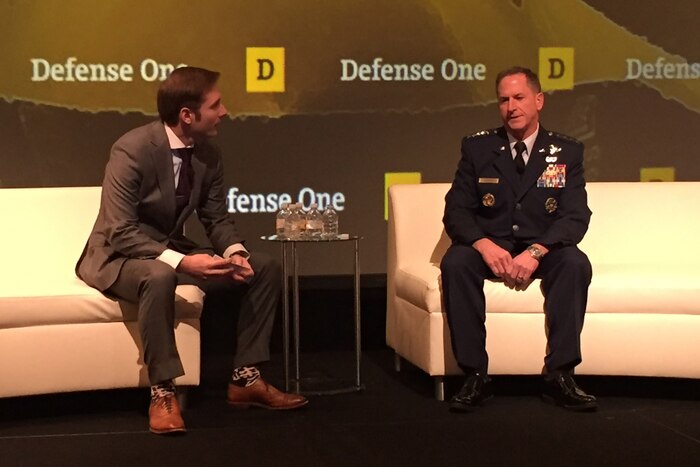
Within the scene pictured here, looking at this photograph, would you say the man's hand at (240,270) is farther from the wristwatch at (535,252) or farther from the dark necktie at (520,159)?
the dark necktie at (520,159)

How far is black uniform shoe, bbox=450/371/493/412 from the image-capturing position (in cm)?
404

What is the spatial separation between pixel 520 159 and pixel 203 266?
137 cm

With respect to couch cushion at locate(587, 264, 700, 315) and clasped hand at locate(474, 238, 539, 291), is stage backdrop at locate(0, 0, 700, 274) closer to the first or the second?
clasped hand at locate(474, 238, 539, 291)

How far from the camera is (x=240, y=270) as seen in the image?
404 cm

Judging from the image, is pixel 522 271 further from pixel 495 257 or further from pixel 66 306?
pixel 66 306

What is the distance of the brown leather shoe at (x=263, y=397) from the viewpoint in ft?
13.5

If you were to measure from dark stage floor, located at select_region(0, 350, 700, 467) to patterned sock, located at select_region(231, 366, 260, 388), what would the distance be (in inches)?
4.3

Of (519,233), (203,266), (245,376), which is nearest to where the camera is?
(203,266)

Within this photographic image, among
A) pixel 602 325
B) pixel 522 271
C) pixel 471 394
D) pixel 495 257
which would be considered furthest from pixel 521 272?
pixel 471 394

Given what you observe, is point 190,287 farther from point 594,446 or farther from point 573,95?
point 573,95

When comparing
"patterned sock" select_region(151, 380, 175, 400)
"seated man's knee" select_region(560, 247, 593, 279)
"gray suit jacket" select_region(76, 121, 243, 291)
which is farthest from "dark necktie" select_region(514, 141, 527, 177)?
"patterned sock" select_region(151, 380, 175, 400)

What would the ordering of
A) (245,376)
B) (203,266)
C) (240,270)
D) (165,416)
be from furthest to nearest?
(245,376) → (240,270) → (203,266) → (165,416)

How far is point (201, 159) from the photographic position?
13.9 ft

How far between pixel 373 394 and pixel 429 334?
36cm
